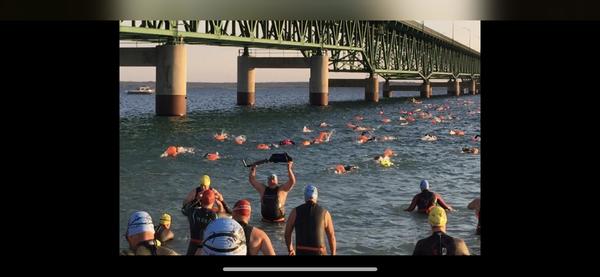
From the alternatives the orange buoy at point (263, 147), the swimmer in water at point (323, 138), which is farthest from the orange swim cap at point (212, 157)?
the swimmer in water at point (323, 138)

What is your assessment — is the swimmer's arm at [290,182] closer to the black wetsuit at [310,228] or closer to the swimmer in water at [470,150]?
the black wetsuit at [310,228]

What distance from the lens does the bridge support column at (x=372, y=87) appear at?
6838 cm

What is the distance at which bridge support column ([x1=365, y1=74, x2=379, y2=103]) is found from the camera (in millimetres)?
68375

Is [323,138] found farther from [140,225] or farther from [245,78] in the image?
[140,225]

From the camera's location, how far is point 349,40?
199 ft
